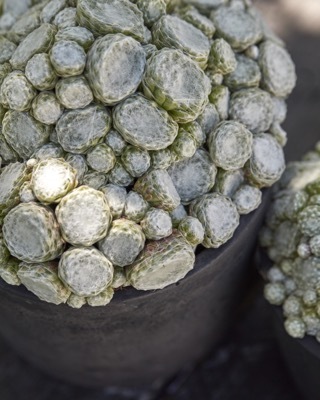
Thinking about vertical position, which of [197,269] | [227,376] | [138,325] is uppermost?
[197,269]

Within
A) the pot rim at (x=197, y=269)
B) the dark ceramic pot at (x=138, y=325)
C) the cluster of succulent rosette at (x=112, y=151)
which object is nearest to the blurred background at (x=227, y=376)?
the dark ceramic pot at (x=138, y=325)

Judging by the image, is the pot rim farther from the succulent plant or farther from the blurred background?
the blurred background

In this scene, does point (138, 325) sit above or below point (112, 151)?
below

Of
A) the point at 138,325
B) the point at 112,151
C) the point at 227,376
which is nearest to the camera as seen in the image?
the point at 112,151

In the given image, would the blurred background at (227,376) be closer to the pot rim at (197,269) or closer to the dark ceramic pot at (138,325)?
the dark ceramic pot at (138,325)

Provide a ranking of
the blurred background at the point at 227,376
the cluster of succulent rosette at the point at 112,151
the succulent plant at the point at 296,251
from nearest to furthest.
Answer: the cluster of succulent rosette at the point at 112,151 → the succulent plant at the point at 296,251 → the blurred background at the point at 227,376

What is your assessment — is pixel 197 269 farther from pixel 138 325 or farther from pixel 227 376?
pixel 227 376

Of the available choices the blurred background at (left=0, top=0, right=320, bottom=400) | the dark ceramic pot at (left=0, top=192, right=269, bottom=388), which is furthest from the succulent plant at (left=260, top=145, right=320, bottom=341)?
the blurred background at (left=0, top=0, right=320, bottom=400)

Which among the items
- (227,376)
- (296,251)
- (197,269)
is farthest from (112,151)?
(227,376)
